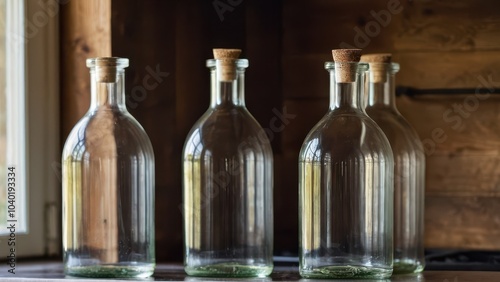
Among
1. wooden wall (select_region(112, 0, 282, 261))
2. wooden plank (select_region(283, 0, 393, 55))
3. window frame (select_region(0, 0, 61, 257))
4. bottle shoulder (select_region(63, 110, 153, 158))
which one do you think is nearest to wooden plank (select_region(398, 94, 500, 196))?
wooden plank (select_region(283, 0, 393, 55))

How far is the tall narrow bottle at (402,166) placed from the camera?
4.12 feet

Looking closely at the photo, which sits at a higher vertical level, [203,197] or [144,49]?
[144,49]

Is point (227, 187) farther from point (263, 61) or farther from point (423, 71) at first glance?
point (423, 71)

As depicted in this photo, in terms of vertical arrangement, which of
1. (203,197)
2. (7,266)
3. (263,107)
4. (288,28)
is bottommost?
(7,266)

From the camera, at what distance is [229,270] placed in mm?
1188

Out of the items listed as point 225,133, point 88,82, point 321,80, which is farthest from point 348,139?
point 88,82

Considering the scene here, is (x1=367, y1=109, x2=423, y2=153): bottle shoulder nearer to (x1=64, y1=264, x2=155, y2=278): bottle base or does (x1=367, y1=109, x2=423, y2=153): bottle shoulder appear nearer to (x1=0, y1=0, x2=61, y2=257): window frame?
(x1=64, y1=264, x2=155, y2=278): bottle base

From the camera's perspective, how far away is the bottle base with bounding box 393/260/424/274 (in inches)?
48.8

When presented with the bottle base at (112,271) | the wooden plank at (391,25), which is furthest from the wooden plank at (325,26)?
the bottle base at (112,271)

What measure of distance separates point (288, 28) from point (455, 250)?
50cm

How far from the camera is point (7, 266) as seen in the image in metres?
1.28

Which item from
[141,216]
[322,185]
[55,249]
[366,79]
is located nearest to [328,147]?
[322,185]

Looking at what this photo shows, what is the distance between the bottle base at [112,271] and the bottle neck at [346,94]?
1.20ft

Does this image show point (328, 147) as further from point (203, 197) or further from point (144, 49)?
point (144, 49)
